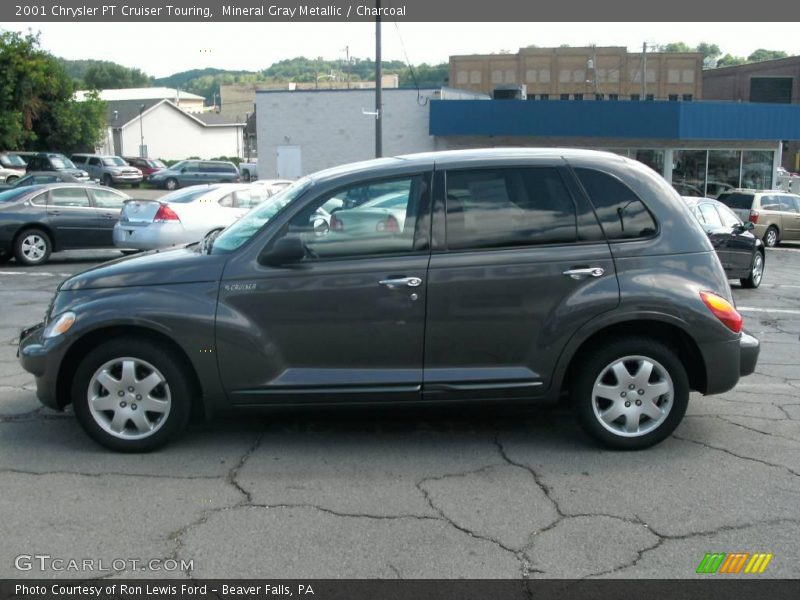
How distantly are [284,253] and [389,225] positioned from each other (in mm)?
678

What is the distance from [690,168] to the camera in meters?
34.3

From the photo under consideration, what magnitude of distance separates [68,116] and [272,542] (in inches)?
2002

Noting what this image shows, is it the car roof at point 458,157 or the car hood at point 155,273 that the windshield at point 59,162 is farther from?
the car roof at point 458,157

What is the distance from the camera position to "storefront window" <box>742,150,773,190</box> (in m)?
34.7

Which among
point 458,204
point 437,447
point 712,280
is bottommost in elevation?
point 437,447

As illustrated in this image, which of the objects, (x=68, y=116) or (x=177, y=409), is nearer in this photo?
(x=177, y=409)

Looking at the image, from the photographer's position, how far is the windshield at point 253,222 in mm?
5410

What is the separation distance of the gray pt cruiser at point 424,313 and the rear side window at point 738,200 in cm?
1922

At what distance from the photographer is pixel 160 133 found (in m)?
78.9

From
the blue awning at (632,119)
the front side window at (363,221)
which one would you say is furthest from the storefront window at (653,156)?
the front side window at (363,221)

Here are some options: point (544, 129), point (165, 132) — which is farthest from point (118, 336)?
point (165, 132)

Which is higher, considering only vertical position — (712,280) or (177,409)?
(712,280)
